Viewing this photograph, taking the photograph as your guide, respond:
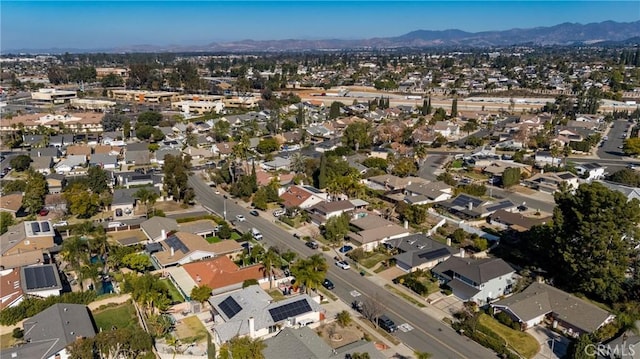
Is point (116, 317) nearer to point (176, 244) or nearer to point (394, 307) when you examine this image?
point (176, 244)

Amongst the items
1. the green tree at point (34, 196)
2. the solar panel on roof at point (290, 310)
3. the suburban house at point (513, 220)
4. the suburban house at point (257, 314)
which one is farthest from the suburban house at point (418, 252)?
the green tree at point (34, 196)

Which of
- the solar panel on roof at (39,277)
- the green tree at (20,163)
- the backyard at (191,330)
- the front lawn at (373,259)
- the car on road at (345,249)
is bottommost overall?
the front lawn at (373,259)

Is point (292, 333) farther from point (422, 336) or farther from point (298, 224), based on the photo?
point (298, 224)

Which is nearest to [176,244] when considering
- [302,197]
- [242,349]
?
[302,197]

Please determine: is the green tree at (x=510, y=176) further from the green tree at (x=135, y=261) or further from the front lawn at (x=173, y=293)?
the green tree at (x=135, y=261)

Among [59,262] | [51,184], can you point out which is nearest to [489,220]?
[59,262]

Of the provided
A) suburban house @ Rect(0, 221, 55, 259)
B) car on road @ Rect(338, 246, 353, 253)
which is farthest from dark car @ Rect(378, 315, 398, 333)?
suburban house @ Rect(0, 221, 55, 259)

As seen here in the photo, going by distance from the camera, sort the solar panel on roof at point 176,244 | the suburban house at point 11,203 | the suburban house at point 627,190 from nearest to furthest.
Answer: the solar panel on roof at point 176,244 < the suburban house at point 11,203 < the suburban house at point 627,190
